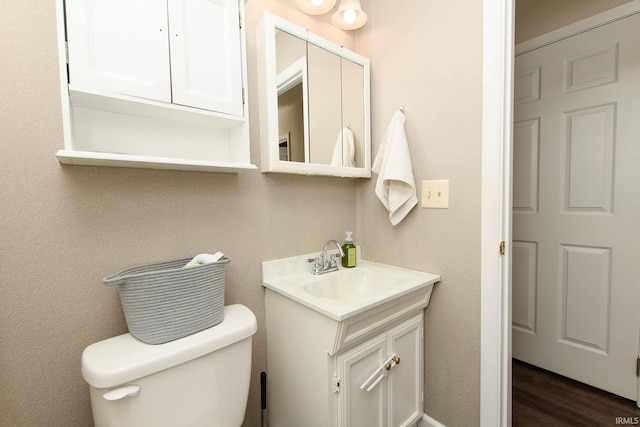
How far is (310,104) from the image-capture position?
4.36 feet

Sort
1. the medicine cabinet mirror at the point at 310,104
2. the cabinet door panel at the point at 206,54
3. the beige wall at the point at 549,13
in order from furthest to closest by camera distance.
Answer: the beige wall at the point at 549,13 < the medicine cabinet mirror at the point at 310,104 < the cabinet door panel at the point at 206,54

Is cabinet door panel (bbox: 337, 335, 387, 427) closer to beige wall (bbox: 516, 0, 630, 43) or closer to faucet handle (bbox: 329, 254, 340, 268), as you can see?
faucet handle (bbox: 329, 254, 340, 268)

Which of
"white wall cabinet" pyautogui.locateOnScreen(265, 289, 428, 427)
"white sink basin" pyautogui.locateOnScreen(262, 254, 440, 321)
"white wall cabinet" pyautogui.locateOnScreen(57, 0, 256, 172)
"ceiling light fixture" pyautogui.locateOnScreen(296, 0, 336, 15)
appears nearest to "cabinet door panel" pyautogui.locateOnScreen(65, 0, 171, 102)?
"white wall cabinet" pyautogui.locateOnScreen(57, 0, 256, 172)

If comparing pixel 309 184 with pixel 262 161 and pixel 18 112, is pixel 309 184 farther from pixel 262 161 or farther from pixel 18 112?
pixel 18 112

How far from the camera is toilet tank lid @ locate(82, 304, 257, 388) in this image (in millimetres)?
704

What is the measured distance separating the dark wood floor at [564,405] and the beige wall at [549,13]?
220 centimetres

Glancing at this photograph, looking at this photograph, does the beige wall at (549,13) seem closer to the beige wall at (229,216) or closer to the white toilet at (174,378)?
the beige wall at (229,216)

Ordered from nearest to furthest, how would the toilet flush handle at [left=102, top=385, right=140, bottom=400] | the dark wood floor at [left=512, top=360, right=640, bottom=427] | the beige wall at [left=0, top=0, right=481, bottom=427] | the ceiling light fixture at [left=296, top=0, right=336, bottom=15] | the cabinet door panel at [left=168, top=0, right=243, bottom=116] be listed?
the toilet flush handle at [left=102, top=385, right=140, bottom=400] → the beige wall at [left=0, top=0, right=481, bottom=427] → the cabinet door panel at [left=168, top=0, right=243, bottom=116] → the ceiling light fixture at [left=296, top=0, right=336, bottom=15] → the dark wood floor at [left=512, top=360, right=640, bottom=427]

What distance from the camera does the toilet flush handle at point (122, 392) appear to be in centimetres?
69

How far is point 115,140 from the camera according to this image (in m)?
0.93

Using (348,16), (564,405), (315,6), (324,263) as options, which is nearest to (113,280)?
(324,263)

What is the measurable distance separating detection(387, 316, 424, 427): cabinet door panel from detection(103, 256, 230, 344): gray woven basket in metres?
0.74

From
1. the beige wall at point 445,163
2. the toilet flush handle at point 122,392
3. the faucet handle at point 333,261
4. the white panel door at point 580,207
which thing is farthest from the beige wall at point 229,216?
the white panel door at point 580,207

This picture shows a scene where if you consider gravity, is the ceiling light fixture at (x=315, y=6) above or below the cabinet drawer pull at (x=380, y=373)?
above
